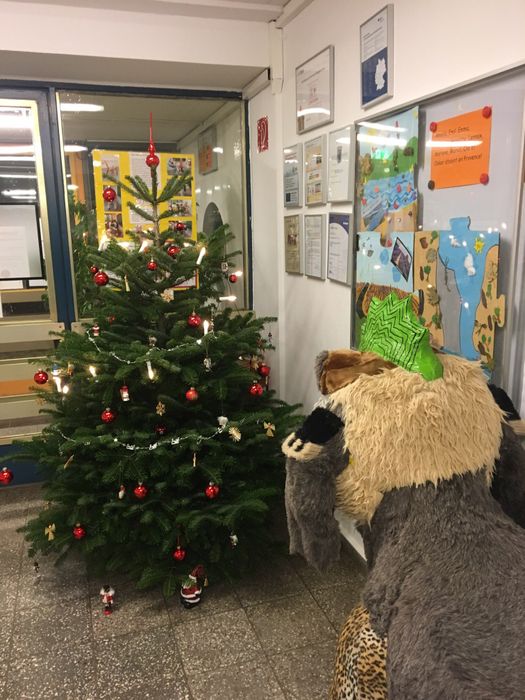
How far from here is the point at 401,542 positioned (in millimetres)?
1081

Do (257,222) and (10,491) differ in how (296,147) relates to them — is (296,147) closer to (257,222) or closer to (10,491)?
(257,222)

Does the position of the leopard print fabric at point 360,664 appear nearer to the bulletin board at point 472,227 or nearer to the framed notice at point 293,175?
the bulletin board at point 472,227

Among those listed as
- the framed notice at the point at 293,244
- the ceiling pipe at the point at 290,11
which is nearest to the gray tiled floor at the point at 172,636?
the framed notice at the point at 293,244

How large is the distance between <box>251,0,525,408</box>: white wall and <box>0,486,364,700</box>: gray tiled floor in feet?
3.01

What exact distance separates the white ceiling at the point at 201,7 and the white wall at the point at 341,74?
0.14 metres

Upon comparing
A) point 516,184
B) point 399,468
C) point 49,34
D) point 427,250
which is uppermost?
point 49,34

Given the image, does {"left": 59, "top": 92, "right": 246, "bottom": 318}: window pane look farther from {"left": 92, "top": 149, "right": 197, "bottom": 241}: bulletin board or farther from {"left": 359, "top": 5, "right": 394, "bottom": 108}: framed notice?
{"left": 359, "top": 5, "right": 394, "bottom": 108}: framed notice

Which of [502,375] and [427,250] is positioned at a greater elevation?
[427,250]

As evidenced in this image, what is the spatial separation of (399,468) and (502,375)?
22.4 inches

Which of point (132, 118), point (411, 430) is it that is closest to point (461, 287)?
point (411, 430)

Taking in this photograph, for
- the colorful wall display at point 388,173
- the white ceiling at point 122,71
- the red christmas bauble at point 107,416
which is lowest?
the red christmas bauble at point 107,416

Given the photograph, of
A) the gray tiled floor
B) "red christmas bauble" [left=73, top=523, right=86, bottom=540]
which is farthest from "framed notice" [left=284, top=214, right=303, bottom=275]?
"red christmas bauble" [left=73, top=523, right=86, bottom=540]

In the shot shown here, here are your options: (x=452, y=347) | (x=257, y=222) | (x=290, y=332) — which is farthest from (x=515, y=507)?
(x=257, y=222)

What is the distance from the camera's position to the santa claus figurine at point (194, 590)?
2.20 meters
